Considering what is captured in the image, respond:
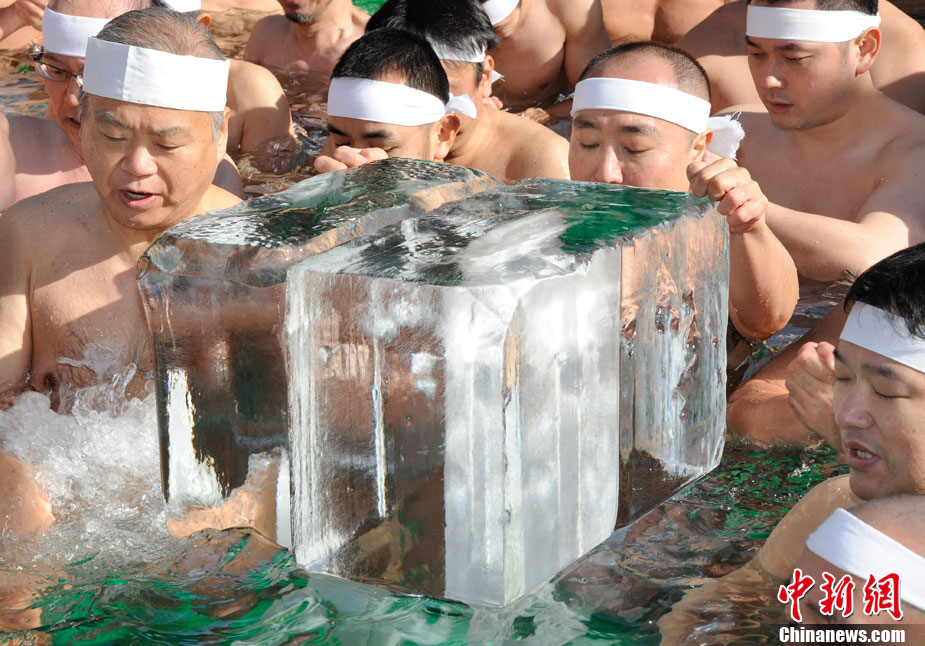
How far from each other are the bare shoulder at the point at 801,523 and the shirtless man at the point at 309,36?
4.34m

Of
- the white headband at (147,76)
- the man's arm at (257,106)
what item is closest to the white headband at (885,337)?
the white headband at (147,76)

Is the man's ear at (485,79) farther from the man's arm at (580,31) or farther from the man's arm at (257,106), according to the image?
the man's arm at (580,31)

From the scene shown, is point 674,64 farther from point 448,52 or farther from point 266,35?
point 266,35

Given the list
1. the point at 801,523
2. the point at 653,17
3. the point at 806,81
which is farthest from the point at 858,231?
the point at 653,17

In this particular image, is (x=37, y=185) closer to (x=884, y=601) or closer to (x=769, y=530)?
(x=769, y=530)

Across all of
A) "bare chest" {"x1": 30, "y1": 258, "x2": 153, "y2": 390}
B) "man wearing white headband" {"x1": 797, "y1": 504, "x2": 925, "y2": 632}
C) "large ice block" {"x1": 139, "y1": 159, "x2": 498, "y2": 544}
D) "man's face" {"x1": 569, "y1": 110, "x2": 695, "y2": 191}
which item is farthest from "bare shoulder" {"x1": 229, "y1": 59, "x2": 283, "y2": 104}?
"man wearing white headband" {"x1": 797, "y1": 504, "x2": 925, "y2": 632}

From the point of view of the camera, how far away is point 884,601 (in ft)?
5.67

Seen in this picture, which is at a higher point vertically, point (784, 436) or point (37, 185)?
point (37, 185)

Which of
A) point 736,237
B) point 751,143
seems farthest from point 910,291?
point 751,143

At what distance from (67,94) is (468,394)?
242 cm

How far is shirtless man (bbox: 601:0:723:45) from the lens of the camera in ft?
19.9

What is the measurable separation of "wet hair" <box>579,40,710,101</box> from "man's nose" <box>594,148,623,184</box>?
1.04ft

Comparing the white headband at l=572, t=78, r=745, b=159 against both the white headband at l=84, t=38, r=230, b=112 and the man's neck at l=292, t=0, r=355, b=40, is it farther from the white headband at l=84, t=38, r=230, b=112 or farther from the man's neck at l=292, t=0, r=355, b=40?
the man's neck at l=292, t=0, r=355, b=40

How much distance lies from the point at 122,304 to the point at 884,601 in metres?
2.02
